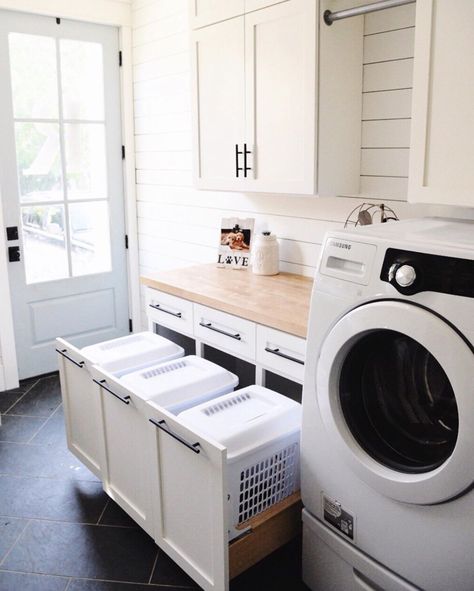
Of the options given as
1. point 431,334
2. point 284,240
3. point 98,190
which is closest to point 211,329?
point 284,240

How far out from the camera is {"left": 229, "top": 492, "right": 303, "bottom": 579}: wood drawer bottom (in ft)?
5.62

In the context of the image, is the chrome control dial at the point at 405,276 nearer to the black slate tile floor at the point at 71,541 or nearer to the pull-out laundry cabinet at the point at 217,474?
the pull-out laundry cabinet at the point at 217,474

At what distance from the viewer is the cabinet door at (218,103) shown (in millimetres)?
2521

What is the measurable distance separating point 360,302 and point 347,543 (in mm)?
740

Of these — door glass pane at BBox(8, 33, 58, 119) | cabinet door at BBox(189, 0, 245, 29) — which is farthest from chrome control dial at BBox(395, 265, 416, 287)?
door glass pane at BBox(8, 33, 58, 119)

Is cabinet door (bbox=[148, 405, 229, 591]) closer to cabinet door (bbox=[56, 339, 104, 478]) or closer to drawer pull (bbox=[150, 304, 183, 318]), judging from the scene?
cabinet door (bbox=[56, 339, 104, 478])

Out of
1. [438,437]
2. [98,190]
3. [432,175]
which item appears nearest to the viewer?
[438,437]

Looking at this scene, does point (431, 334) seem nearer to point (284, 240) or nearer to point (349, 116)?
point (349, 116)

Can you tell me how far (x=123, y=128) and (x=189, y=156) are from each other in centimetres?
76

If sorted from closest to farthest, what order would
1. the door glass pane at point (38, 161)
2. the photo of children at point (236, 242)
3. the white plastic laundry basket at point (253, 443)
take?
1. the white plastic laundry basket at point (253, 443)
2. the photo of children at point (236, 242)
3. the door glass pane at point (38, 161)

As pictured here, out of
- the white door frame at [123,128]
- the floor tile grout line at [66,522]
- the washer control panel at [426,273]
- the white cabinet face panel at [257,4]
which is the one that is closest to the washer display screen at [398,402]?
the washer control panel at [426,273]

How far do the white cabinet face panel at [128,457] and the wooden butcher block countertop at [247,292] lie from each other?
0.59 meters

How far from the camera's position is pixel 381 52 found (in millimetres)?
2260

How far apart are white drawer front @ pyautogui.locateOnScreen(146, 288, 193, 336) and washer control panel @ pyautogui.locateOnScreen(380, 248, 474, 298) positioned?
52.2 inches
